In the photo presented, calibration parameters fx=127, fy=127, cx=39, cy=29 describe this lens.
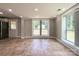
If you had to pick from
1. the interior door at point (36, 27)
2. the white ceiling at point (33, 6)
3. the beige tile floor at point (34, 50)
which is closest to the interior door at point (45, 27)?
the interior door at point (36, 27)

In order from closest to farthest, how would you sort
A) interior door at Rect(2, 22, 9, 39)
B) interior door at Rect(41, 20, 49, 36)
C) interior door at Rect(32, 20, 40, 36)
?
interior door at Rect(2, 22, 9, 39) → interior door at Rect(41, 20, 49, 36) → interior door at Rect(32, 20, 40, 36)

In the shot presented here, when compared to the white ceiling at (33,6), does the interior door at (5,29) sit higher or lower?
lower

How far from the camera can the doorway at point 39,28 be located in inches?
538

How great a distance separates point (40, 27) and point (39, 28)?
15 cm

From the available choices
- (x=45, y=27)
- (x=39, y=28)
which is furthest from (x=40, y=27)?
(x=45, y=27)

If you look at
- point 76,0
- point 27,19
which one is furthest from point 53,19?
point 76,0

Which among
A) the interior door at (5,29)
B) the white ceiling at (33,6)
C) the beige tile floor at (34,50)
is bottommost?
the beige tile floor at (34,50)

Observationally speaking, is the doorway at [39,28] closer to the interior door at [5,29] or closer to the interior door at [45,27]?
the interior door at [45,27]

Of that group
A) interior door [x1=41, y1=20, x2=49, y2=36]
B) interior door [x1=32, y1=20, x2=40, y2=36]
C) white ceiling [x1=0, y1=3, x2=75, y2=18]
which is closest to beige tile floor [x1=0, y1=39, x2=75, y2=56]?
white ceiling [x1=0, y1=3, x2=75, y2=18]

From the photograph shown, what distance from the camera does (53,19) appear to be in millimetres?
13398

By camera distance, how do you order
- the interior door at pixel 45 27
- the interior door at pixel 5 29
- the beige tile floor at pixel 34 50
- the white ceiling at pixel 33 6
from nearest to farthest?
the white ceiling at pixel 33 6, the beige tile floor at pixel 34 50, the interior door at pixel 5 29, the interior door at pixel 45 27

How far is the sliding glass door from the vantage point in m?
13.7

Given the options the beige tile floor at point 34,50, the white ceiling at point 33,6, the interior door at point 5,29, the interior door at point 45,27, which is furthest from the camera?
the interior door at point 45,27

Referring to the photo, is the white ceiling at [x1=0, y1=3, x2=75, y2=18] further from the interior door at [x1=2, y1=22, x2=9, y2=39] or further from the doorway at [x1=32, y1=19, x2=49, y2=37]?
the doorway at [x1=32, y1=19, x2=49, y2=37]
